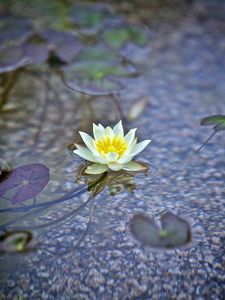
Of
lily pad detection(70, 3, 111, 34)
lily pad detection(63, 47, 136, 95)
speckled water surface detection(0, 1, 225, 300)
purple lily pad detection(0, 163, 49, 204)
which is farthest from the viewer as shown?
lily pad detection(70, 3, 111, 34)

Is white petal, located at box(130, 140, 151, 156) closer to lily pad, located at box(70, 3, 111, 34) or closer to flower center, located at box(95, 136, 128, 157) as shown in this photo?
flower center, located at box(95, 136, 128, 157)

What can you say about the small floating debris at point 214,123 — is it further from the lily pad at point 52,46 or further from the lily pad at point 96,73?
the lily pad at point 52,46

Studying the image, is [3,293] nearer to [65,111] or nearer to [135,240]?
[135,240]

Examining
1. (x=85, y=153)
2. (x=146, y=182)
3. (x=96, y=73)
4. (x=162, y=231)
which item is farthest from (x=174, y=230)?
(x=96, y=73)

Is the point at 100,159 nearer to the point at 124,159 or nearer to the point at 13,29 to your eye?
the point at 124,159

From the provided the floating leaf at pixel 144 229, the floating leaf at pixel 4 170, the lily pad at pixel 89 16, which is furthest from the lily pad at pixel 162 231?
the lily pad at pixel 89 16

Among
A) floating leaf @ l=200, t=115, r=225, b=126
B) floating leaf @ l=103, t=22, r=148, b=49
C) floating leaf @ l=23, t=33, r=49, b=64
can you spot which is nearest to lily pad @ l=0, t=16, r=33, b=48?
floating leaf @ l=23, t=33, r=49, b=64
